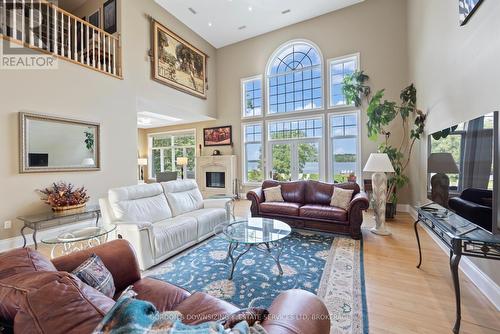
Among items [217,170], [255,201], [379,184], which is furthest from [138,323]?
[217,170]

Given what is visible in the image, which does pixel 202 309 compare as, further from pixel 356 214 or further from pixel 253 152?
pixel 253 152

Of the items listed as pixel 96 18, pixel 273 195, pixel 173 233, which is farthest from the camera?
pixel 96 18

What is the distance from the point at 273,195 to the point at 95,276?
3394 millimetres

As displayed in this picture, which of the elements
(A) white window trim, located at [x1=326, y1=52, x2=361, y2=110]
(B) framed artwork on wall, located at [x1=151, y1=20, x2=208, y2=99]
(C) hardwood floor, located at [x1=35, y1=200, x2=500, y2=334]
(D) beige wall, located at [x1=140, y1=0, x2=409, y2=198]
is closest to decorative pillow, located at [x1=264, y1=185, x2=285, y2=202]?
(C) hardwood floor, located at [x1=35, y1=200, x2=500, y2=334]

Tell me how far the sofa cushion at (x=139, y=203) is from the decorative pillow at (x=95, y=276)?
5.23ft

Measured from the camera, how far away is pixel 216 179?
25.0 feet

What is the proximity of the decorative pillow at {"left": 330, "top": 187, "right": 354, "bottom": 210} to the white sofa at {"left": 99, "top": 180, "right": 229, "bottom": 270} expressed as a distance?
6.26ft

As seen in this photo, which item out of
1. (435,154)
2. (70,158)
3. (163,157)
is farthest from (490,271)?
(163,157)

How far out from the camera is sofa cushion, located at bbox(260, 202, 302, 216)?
381cm

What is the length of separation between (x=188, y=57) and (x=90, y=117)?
3.34 metres

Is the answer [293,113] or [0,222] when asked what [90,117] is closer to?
[0,222]

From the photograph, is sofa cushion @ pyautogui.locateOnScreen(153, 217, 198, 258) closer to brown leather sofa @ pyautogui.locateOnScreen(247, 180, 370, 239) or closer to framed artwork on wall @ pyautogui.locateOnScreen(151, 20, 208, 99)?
brown leather sofa @ pyautogui.locateOnScreen(247, 180, 370, 239)

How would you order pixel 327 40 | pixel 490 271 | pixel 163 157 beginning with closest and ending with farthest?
pixel 490 271, pixel 327 40, pixel 163 157

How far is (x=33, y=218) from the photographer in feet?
10.5
